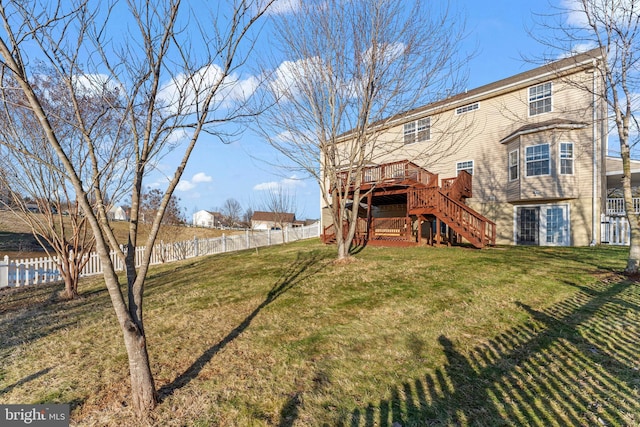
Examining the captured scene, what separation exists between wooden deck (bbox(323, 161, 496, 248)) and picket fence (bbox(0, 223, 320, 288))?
7.42 m

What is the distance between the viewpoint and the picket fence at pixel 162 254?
32.5 feet

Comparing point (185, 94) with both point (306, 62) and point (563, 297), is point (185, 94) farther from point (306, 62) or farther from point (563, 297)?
point (563, 297)

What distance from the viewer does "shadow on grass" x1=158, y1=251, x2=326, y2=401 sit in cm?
353

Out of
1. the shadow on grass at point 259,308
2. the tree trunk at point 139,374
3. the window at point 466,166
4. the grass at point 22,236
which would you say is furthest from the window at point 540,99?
the grass at point 22,236

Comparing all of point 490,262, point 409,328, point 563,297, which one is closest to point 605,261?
point 490,262

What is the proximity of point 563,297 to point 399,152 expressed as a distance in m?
13.3

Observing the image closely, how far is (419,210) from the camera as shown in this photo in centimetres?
1241

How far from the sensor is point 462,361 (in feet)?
12.5

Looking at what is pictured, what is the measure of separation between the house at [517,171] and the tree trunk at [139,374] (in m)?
8.65

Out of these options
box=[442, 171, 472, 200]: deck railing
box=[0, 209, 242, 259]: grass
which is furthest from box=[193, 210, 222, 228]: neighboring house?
box=[442, 171, 472, 200]: deck railing

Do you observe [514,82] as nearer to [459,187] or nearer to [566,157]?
[566,157]

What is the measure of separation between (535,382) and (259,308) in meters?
4.43

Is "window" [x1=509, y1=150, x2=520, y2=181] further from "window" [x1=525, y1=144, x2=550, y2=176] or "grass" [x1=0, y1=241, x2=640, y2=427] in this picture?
"grass" [x1=0, y1=241, x2=640, y2=427]

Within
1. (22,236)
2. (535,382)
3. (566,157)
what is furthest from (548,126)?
(22,236)
